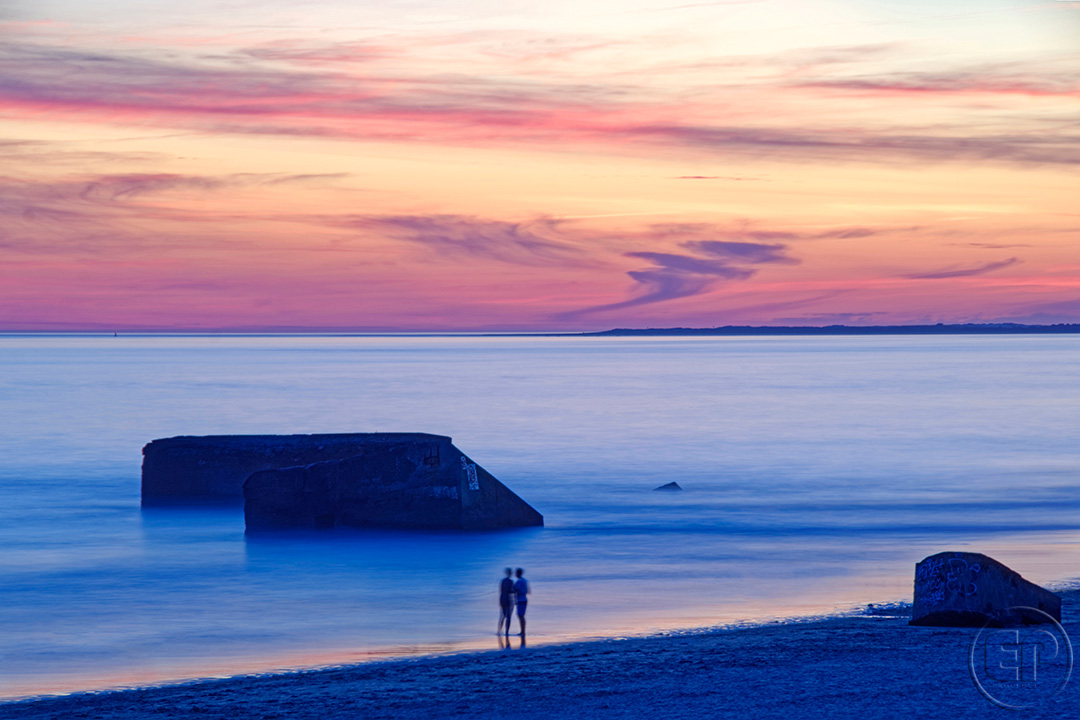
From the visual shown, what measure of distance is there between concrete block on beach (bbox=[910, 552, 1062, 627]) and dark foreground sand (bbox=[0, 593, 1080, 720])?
0.27 m

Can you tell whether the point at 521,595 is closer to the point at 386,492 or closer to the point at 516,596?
the point at 516,596

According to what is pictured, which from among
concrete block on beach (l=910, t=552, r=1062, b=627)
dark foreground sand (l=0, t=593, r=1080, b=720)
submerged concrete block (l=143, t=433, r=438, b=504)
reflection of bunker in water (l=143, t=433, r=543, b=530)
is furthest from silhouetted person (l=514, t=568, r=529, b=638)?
submerged concrete block (l=143, t=433, r=438, b=504)

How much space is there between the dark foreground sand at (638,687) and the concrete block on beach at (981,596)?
27 cm

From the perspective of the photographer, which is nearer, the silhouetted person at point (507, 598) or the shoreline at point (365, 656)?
the shoreline at point (365, 656)

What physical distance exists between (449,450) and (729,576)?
5.33 m

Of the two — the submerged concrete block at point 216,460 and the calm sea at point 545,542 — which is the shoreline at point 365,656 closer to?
the calm sea at point 545,542

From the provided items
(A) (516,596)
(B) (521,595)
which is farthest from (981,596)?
(A) (516,596)

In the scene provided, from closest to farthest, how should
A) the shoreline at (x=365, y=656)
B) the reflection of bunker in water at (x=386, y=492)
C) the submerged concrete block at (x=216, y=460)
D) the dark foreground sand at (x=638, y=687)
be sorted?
1. the dark foreground sand at (x=638, y=687)
2. the shoreline at (x=365, y=656)
3. the reflection of bunker in water at (x=386, y=492)
4. the submerged concrete block at (x=216, y=460)

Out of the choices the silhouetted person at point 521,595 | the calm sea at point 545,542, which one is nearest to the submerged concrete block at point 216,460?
the calm sea at point 545,542

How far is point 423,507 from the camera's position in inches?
839

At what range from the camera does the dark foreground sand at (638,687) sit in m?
9.84

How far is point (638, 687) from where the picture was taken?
10.7 meters

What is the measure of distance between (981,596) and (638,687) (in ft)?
14.0

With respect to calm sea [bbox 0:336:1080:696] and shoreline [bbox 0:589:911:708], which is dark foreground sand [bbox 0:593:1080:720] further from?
calm sea [bbox 0:336:1080:696]
